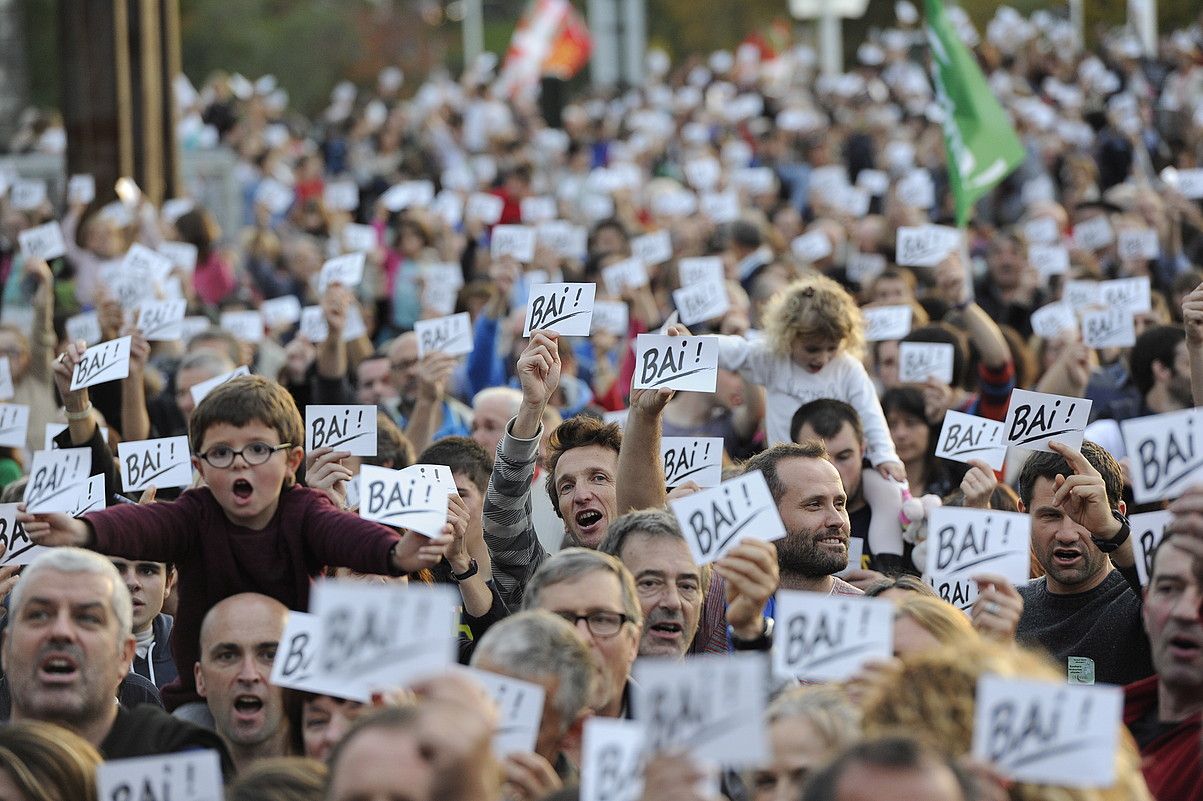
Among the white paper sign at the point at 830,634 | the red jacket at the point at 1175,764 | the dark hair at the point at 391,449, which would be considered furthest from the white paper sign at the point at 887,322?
the white paper sign at the point at 830,634

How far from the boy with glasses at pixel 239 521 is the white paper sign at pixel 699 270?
17.2 feet

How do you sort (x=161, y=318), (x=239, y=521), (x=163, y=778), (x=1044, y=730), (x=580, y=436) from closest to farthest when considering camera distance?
(x=1044, y=730) < (x=163, y=778) < (x=239, y=521) < (x=580, y=436) < (x=161, y=318)

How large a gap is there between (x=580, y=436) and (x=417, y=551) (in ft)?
5.39

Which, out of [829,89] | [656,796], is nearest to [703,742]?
[656,796]

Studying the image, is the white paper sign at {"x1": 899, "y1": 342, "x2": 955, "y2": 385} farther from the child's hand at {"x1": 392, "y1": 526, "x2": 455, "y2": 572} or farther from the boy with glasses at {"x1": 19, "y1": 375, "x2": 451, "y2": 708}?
the child's hand at {"x1": 392, "y1": 526, "x2": 455, "y2": 572}

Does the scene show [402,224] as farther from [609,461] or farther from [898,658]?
[898,658]

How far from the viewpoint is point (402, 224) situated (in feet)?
45.2

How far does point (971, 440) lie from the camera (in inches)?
260

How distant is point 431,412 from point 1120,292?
145 inches

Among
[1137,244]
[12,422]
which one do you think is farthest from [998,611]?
[1137,244]

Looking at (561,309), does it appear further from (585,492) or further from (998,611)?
(998,611)

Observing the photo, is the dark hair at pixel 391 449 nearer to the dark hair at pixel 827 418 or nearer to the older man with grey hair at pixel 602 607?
the dark hair at pixel 827 418

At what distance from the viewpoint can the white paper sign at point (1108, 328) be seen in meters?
8.56

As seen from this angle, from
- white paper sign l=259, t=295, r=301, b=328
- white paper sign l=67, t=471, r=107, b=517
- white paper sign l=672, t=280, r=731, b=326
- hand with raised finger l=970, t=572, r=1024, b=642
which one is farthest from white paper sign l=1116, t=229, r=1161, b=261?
white paper sign l=67, t=471, r=107, b=517
